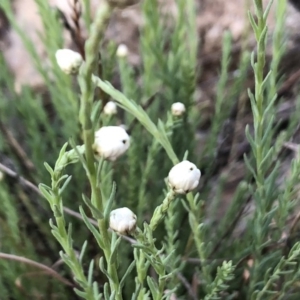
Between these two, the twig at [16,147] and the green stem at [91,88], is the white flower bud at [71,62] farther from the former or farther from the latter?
the twig at [16,147]

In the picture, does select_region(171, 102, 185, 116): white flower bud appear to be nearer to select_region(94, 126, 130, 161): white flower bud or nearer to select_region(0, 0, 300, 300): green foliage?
select_region(0, 0, 300, 300): green foliage

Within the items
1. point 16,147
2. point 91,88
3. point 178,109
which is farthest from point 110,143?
point 16,147

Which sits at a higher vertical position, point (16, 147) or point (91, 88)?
point (91, 88)

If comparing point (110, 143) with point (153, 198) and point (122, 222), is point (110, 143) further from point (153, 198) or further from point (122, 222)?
point (153, 198)

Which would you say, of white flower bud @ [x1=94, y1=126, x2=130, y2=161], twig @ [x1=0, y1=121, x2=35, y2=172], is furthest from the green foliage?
white flower bud @ [x1=94, y1=126, x2=130, y2=161]

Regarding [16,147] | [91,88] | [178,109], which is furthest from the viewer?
[16,147]
